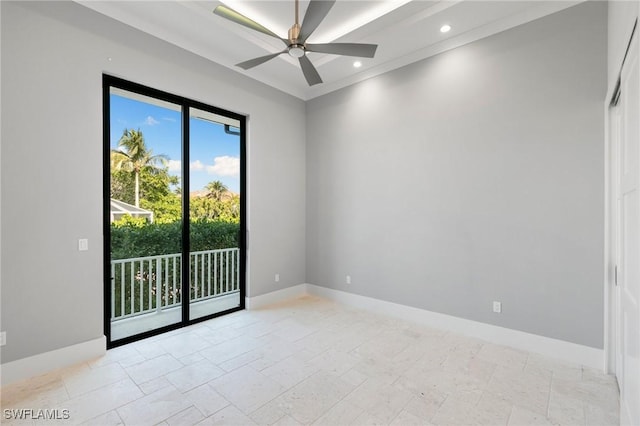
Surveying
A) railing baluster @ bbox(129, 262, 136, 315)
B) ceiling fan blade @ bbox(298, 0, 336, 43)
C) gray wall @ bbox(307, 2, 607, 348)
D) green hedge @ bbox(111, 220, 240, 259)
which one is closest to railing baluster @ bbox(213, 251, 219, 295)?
green hedge @ bbox(111, 220, 240, 259)

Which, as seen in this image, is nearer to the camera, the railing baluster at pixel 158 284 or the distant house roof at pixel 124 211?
the distant house roof at pixel 124 211

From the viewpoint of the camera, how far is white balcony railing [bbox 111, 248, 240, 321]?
352 centimetres

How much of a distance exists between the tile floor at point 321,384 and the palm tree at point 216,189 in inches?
72.2

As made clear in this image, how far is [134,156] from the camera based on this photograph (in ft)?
10.8

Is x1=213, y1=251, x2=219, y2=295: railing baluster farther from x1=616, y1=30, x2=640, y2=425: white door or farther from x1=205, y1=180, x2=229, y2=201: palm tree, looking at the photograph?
x1=616, y1=30, x2=640, y2=425: white door

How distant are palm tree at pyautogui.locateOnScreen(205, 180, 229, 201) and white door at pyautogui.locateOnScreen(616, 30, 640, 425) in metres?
4.07

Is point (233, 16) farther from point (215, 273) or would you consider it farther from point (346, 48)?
point (215, 273)

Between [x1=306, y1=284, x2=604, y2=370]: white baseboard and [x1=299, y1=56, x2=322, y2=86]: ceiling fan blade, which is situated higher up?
[x1=299, y1=56, x2=322, y2=86]: ceiling fan blade

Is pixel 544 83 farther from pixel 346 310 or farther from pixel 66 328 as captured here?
pixel 66 328

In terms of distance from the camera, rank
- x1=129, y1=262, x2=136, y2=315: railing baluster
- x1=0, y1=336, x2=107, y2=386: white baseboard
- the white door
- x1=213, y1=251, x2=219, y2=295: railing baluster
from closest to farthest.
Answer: the white door, x1=0, y1=336, x2=107, y2=386: white baseboard, x1=129, y1=262, x2=136, y2=315: railing baluster, x1=213, y1=251, x2=219, y2=295: railing baluster

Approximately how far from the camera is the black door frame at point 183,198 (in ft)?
9.71

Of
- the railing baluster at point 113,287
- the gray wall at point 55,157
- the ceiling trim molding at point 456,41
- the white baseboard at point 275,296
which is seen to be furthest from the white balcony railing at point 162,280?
the ceiling trim molding at point 456,41

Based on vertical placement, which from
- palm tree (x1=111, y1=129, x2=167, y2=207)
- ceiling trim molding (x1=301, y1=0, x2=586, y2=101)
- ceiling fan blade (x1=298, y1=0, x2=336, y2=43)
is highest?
ceiling trim molding (x1=301, y1=0, x2=586, y2=101)

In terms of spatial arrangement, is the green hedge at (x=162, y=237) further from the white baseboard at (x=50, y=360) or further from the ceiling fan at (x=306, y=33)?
the ceiling fan at (x=306, y=33)
